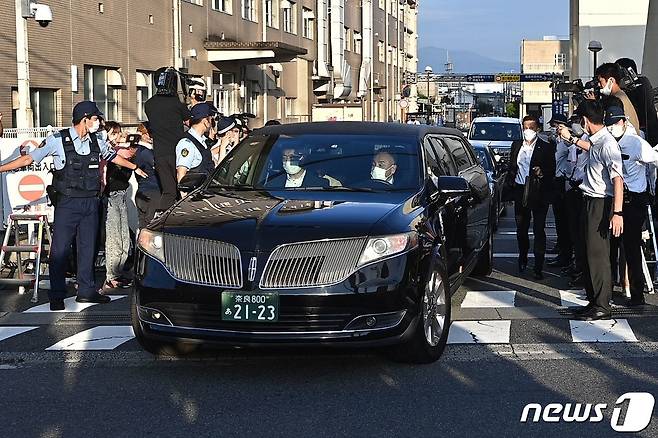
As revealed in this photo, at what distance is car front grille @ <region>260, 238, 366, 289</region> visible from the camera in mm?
6508

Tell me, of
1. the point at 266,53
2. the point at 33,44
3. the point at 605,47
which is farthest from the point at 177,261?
the point at 605,47

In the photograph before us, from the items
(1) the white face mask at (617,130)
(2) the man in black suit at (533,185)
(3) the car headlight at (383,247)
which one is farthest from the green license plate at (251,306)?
(2) the man in black suit at (533,185)

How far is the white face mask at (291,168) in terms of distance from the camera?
8.19 metres

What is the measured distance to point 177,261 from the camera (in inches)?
268

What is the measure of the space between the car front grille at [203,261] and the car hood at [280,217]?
58mm

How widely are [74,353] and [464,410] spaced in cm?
331

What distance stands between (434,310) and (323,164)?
64.9 inches

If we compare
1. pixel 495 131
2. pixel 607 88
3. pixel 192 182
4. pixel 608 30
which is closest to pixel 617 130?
pixel 607 88

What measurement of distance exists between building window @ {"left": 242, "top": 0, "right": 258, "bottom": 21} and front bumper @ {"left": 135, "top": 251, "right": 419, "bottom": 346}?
31676 millimetres

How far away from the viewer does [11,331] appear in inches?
346

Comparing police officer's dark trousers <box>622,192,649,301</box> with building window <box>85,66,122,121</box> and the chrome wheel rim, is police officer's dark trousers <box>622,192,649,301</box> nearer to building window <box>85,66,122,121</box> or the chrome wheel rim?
the chrome wheel rim

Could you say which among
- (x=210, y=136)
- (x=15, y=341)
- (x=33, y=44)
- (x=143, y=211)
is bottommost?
(x=15, y=341)

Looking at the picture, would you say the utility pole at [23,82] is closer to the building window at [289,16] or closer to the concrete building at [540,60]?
the building window at [289,16]

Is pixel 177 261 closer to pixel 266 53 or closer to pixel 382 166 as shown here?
pixel 382 166
